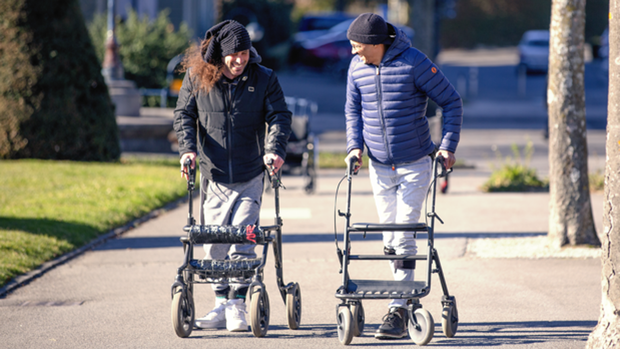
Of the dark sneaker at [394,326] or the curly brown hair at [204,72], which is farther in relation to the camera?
the curly brown hair at [204,72]

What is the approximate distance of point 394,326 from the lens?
4684 millimetres

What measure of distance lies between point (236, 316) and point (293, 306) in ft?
1.20

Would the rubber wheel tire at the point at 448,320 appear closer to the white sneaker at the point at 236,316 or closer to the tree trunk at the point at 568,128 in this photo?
the white sneaker at the point at 236,316

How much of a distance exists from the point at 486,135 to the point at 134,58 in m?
9.43

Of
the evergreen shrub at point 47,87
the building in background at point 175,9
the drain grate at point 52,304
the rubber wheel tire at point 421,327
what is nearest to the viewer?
the rubber wheel tire at point 421,327

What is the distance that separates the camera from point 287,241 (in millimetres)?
7684

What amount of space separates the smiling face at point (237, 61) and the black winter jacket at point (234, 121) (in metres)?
0.07

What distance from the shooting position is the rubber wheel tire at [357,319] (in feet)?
14.9

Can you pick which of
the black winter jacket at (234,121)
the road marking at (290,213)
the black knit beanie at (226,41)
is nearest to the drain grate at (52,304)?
the black winter jacket at (234,121)

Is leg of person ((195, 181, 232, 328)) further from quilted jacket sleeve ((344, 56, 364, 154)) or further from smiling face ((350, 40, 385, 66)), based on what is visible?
smiling face ((350, 40, 385, 66))

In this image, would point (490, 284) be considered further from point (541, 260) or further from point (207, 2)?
point (207, 2)

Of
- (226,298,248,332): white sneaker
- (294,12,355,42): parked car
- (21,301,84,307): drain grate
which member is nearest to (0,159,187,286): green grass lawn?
(21,301,84,307): drain grate

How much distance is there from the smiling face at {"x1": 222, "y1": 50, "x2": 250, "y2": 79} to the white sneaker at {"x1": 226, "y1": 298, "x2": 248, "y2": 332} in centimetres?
142

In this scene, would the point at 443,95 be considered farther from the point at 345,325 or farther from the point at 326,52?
the point at 326,52
